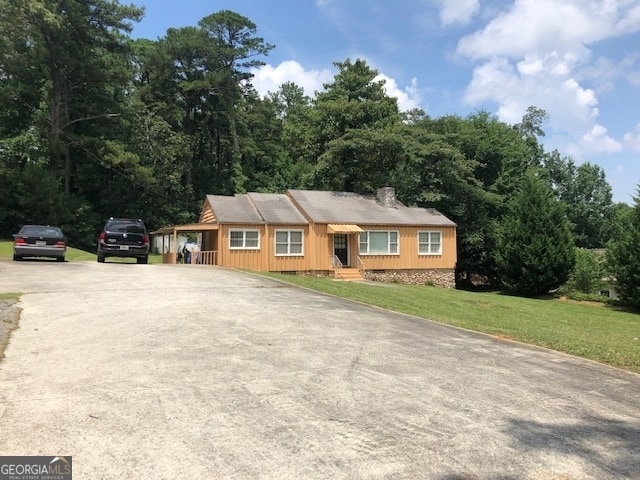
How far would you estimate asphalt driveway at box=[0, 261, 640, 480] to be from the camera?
3500mm

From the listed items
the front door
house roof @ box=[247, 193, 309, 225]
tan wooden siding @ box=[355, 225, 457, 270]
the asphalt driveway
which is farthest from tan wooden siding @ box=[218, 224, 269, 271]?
the asphalt driveway

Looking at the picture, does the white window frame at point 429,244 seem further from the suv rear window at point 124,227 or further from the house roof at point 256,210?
the suv rear window at point 124,227

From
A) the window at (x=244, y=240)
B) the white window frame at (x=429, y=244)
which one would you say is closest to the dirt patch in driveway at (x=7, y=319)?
the window at (x=244, y=240)

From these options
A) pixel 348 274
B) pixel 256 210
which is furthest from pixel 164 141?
pixel 348 274

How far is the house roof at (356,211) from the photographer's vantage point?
27.2 metres

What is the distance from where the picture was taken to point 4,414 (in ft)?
13.3

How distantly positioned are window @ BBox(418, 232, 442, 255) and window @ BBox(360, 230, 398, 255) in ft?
5.76

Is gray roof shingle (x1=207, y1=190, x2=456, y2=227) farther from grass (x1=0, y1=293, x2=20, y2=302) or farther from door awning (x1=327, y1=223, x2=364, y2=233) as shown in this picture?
grass (x1=0, y1=293, x2=20, y2=302)

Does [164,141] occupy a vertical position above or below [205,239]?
above

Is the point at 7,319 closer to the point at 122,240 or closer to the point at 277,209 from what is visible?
the point at 122,240

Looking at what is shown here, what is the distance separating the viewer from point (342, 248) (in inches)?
1102

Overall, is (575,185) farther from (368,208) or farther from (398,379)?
(398,379)

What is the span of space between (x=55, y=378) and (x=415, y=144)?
33.6 m

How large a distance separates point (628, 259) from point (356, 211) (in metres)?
13.4
